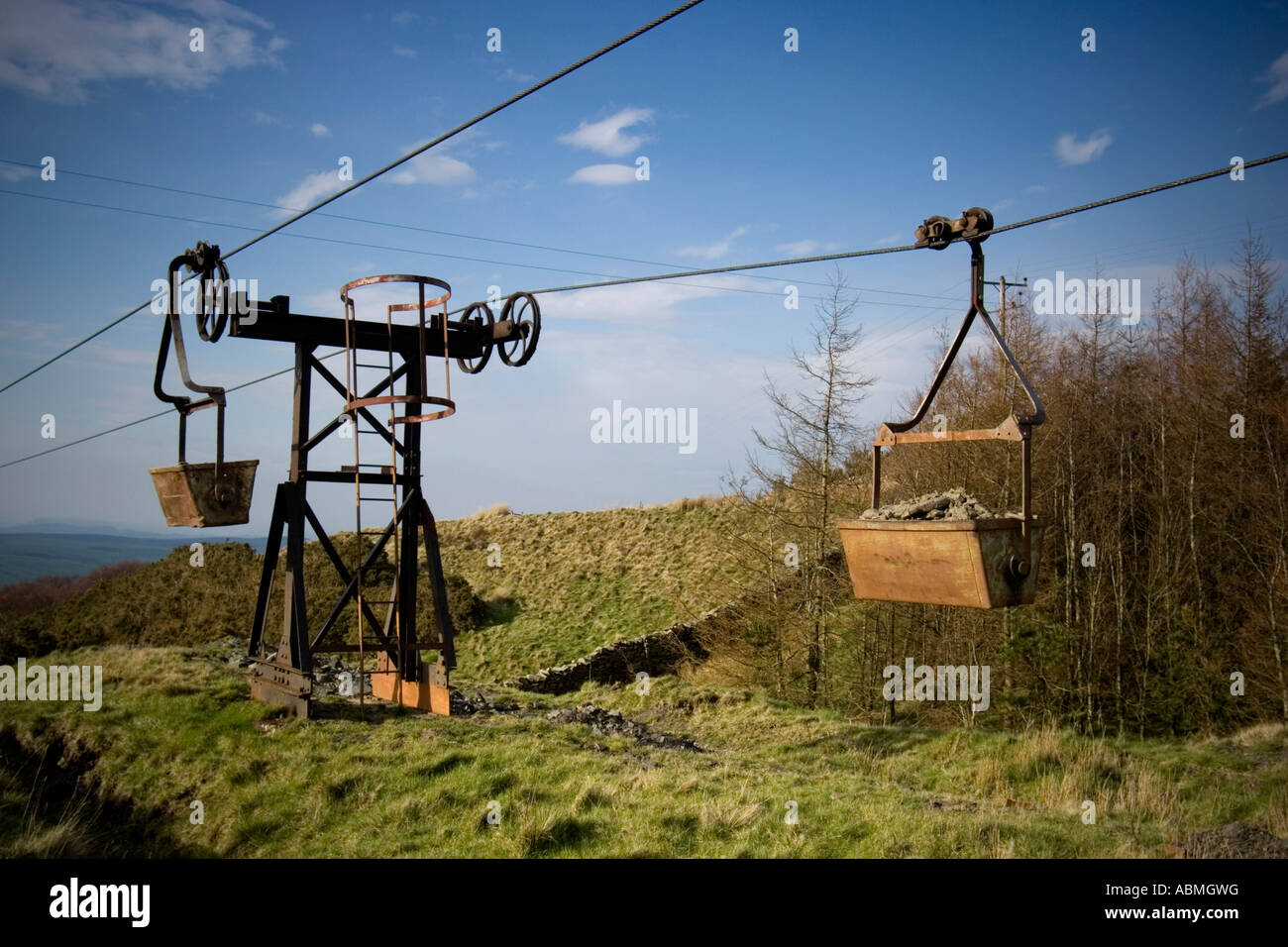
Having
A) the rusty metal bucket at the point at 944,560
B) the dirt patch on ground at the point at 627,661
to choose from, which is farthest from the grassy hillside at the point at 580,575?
the rusty metal bucket at the point at 944,560

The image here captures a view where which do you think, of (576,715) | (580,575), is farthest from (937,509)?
(580,575)

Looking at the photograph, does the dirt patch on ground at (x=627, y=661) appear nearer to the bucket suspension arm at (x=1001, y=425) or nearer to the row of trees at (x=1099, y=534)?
the row of trees at (x=1099, y=534)

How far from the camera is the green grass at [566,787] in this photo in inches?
273

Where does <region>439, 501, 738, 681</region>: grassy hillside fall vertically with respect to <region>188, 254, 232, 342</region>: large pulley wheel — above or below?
below

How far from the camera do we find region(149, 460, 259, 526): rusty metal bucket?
8086mm

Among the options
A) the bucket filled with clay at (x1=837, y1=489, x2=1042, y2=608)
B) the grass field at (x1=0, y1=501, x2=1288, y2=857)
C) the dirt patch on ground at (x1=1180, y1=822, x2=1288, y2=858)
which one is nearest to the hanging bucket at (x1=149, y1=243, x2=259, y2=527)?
the grass field at (x1=0, y1=501, x2=1288, y2=857)

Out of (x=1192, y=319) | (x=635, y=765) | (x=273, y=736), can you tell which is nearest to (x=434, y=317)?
(x=273, y=736)

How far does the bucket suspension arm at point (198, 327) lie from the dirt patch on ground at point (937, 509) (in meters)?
6.13

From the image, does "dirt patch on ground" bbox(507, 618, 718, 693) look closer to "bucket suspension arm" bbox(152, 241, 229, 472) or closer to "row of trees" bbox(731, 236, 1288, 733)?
"row of trees" bbox(731, 236, 1288, 733)

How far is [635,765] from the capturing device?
8.77 metres

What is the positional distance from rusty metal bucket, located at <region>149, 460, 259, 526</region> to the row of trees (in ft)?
33.6

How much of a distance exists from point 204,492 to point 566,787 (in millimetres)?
4297
